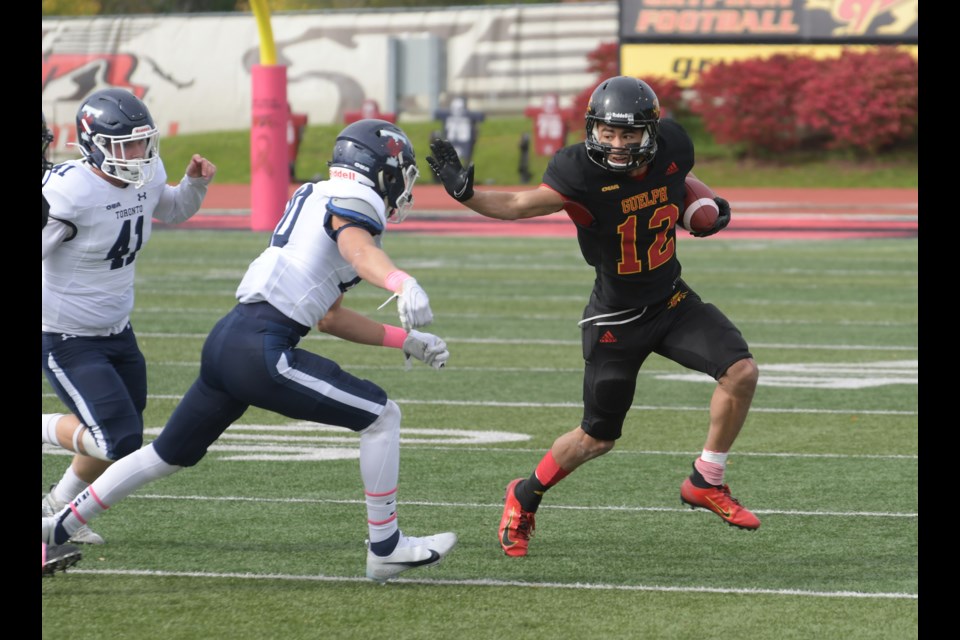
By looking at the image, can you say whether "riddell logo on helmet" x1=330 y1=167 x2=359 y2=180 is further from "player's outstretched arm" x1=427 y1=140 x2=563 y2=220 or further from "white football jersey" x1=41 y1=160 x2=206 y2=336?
"white football jersey" x1=41 y1=160 x2=206 y2=336

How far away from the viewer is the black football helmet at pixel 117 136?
219 inches

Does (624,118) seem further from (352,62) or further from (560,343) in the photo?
(352,62)

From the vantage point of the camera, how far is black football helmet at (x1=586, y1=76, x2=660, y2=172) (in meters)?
5.54

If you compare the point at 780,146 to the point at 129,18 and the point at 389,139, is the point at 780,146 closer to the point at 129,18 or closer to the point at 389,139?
the point at 129,18

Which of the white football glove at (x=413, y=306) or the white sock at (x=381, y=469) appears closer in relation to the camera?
the white football glove at (x=413, y=306)

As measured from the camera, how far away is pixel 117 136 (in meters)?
5.56

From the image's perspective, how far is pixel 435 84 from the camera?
3778cm

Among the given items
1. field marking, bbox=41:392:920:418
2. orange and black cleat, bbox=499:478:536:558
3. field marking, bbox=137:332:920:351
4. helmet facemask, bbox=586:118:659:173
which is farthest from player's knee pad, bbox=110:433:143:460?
field marking, bbox=137:332:920:351

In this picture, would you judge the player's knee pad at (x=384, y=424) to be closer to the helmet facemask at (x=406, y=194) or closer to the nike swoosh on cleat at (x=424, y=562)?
the nike swoosh on cleat at (x=424, y=562)

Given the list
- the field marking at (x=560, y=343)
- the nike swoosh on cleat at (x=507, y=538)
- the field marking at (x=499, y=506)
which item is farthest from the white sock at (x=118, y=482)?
the field marking at (x=560, y=343)

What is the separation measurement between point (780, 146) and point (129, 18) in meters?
17.3

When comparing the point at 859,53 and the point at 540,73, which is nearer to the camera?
the point at 859,53

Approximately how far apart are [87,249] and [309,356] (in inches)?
45.6

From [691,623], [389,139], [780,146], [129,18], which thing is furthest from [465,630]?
[129,18]
